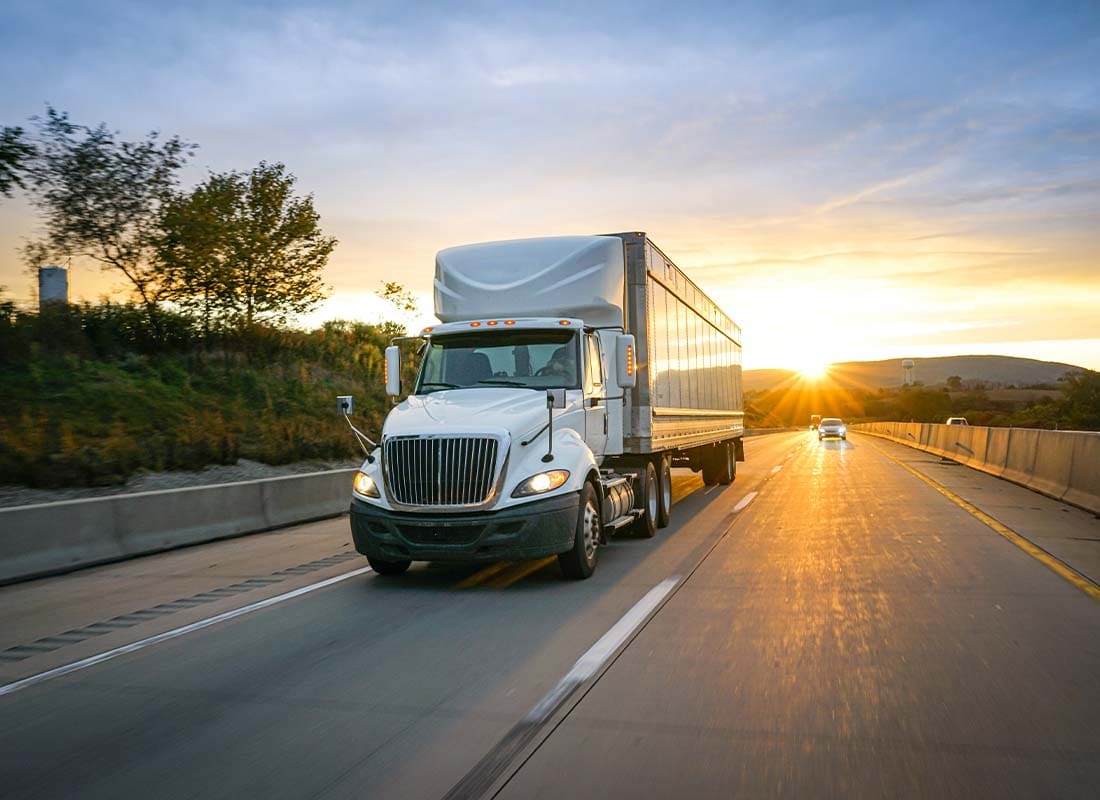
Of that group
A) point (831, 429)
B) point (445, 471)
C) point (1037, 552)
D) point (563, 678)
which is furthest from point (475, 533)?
point (831, 429)

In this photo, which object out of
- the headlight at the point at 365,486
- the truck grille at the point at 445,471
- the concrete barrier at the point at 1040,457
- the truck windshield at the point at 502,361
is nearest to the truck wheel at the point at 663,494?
the truck windshield at the point at 502,361

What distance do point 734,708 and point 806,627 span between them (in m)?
2.16

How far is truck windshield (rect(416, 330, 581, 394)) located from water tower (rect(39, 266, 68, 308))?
17.2 meters

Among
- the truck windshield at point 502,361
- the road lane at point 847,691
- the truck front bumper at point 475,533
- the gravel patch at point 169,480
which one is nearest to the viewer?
the road lane at point 847,691

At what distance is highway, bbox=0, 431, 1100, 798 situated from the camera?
4312 millimetres

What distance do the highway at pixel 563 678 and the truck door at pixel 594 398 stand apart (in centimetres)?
133

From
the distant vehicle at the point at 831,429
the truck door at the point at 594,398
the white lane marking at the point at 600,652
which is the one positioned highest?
the truck door at the point at 594,398

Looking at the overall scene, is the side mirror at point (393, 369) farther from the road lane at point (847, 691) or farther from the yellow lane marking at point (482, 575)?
the road lane at point (847, 691)

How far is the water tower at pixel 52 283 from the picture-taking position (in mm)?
24562

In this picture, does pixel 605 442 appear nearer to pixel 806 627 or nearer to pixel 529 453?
pixel 529 453

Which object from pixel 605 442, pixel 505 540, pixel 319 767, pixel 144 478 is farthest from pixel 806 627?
pixel 144 478

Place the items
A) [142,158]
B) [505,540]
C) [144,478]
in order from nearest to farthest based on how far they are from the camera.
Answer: [505,540]
[144,478]
[142,158]

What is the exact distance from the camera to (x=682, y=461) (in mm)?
20312

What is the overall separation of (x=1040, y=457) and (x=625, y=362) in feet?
40.9
